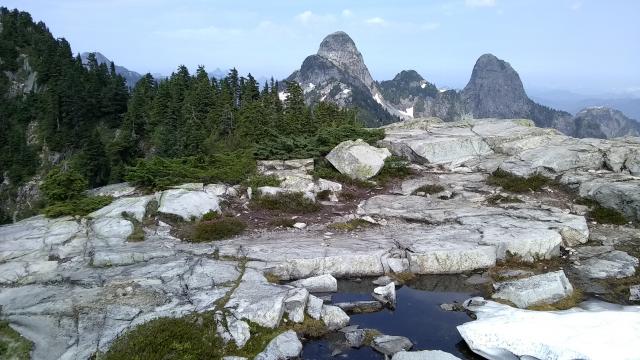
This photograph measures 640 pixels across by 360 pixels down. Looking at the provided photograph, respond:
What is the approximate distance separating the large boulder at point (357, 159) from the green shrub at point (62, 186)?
14573mm

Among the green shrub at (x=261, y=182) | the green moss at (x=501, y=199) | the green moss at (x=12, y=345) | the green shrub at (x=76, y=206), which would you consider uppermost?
the green shrub at (x=261, y=182)

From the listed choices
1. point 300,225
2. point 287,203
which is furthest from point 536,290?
point 287,203

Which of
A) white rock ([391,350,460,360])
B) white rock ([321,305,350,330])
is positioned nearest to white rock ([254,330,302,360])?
white rock ([321,305,350,330])

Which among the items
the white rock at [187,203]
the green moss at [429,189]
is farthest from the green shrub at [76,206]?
the green moss at [429,189]

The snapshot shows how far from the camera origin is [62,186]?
73.7ft

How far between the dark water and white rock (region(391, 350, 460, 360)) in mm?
833

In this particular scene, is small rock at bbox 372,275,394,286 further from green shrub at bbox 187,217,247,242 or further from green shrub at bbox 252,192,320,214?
green shrub at bbox 187,217,247,242

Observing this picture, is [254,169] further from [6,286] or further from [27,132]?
[27,132]

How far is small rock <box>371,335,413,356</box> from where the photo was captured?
14.0 metres

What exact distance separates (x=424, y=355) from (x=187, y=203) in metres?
13.8

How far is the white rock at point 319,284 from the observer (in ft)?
57.4

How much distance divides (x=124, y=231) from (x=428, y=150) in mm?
21444

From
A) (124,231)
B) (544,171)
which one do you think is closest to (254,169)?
(124,231)

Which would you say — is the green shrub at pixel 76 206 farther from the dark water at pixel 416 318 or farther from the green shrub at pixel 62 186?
the dark water at pixel 416 318
